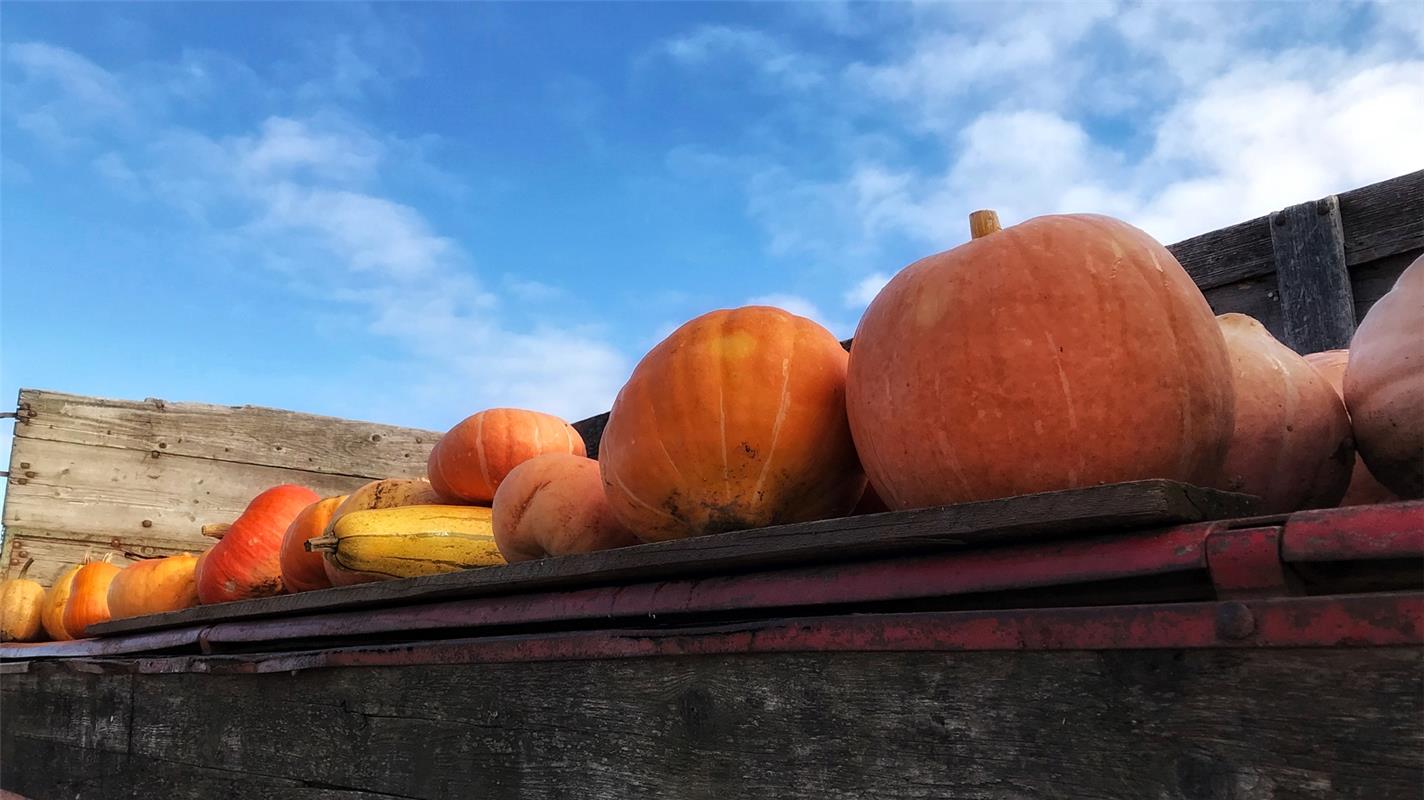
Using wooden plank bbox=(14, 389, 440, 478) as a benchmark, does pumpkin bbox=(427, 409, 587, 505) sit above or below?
below

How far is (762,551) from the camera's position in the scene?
1.37 meters

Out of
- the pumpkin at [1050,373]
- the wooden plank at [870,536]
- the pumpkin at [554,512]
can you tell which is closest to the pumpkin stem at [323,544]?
the pumpkin at [554,512]

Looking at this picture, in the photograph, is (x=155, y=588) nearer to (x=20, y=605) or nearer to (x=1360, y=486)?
(x=20, y=605)

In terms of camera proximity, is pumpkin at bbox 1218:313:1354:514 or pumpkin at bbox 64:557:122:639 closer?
pumpkin at bbox 1218:313:1354:514

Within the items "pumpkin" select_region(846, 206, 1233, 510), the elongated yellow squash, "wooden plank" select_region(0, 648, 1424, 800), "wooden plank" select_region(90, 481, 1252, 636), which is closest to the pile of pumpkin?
"pumpkin" select_region(846, 206, 1233, 510)

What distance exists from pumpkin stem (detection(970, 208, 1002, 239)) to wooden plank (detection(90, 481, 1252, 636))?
2.01ft

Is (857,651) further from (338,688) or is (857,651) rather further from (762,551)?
(338,688)

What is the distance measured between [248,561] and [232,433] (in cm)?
198

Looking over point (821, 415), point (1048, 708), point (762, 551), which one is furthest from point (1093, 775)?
point (821, 415)

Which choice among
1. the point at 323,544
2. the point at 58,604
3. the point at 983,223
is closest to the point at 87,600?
the point at 58,604

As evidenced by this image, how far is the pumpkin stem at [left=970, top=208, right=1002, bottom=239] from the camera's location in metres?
1.66

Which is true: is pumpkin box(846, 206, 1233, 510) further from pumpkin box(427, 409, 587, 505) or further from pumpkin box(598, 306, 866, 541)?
pumpkin box(427, 409, 587, 505)

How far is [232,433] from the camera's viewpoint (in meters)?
5.39

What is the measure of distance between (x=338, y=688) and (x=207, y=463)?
361 centimetres
